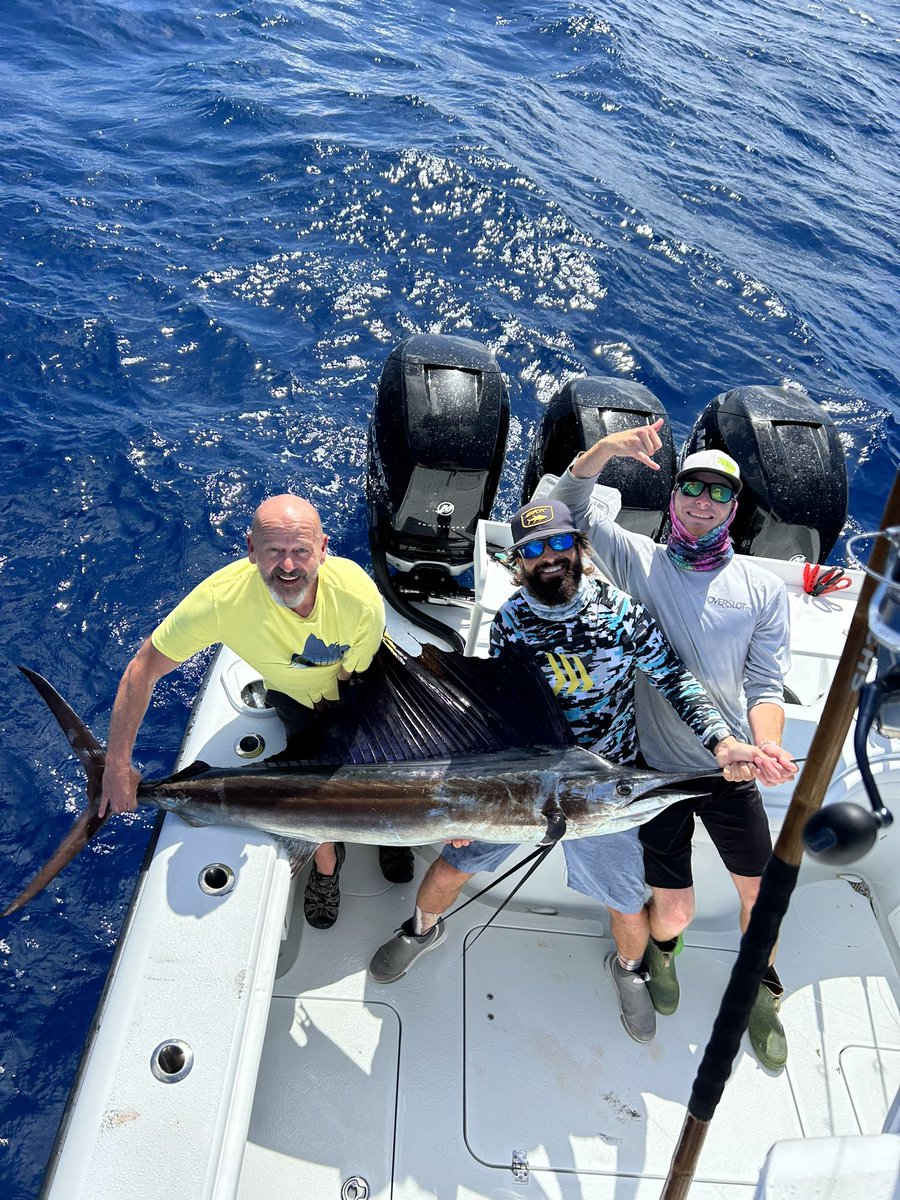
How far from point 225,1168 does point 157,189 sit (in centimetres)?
717

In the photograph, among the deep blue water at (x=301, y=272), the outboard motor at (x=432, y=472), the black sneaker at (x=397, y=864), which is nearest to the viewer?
the black sneaker at (x=397, y=864)

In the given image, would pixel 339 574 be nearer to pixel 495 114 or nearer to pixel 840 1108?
pixel 840 1108

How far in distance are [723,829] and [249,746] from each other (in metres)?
1.29

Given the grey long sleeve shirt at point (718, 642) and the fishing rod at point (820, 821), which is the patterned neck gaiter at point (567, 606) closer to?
the grey long sleeve shirt at point (718, 642)

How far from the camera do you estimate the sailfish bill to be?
2.13 m

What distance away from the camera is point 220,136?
7.90 meters

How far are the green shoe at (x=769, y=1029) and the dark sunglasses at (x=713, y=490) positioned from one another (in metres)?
1.32

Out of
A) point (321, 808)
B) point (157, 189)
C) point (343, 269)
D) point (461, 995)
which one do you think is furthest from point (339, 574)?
point (157, 189)

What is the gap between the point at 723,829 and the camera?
2.28 m

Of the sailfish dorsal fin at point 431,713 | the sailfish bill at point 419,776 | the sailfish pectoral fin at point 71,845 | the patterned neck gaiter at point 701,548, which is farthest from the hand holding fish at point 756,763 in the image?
the sailfish pectoral fin at point 71,845

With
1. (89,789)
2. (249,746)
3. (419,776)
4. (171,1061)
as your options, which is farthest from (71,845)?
(419,776)

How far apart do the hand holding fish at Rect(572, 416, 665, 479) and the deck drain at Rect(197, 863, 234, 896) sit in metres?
1.37

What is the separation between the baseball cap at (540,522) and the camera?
2.10 metres

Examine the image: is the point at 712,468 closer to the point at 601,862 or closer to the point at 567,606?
the point at 567,606
